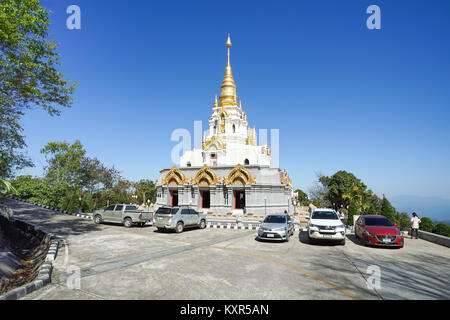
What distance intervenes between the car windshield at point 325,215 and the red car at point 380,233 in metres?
1.68

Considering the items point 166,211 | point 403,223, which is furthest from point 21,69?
point 403,223

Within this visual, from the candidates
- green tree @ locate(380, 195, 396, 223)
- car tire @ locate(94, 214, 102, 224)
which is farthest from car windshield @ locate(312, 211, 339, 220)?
car tire @ locate(94, 214, 102, 224)

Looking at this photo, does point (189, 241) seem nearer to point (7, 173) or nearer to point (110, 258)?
point (110, 258)

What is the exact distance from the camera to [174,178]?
113 feet

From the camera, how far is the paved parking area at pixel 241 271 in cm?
652

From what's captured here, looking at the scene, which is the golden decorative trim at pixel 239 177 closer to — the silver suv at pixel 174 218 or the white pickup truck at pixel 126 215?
the silver suv at pixel 174 218

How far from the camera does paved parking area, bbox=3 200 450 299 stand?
6.52m

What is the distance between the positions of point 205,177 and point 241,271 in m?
24.2

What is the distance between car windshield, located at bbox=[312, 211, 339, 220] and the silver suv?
896cm

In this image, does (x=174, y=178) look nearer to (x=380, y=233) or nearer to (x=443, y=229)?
(x=380, y=233)

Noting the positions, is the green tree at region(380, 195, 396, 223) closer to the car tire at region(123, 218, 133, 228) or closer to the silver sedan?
the silver sedan

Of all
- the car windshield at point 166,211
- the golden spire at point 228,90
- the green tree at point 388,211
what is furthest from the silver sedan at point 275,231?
the golden spire at point 228,90

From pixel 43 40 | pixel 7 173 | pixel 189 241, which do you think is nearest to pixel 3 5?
pixel 43 40
